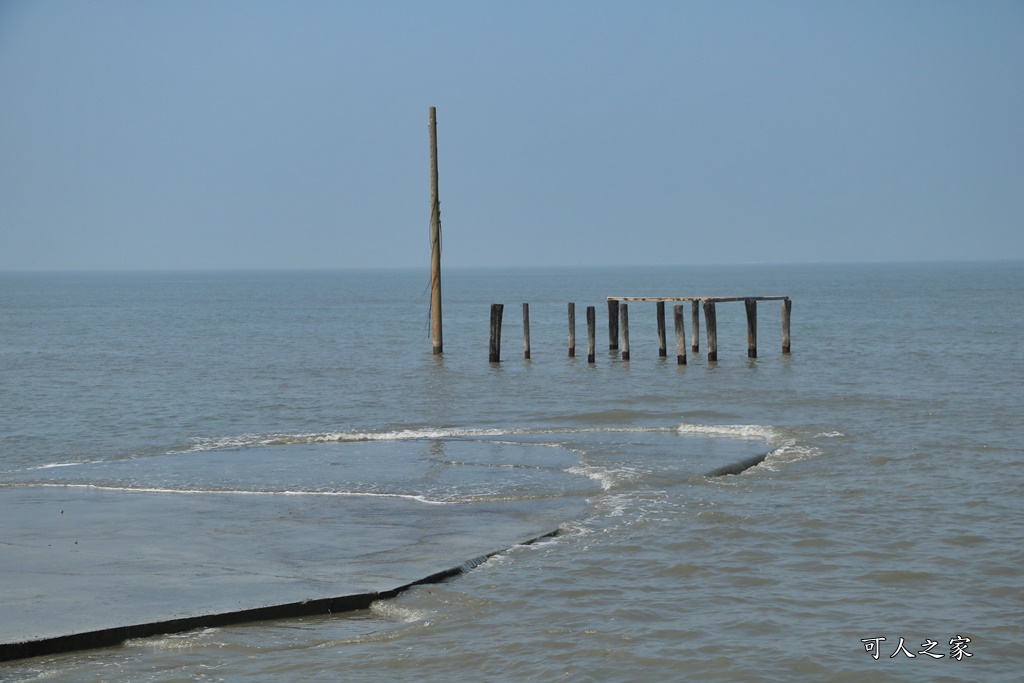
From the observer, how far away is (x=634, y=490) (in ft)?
41.2

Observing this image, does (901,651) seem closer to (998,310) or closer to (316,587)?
(316,587)

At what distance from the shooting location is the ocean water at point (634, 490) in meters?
7.33

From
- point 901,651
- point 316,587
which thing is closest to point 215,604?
point 316,587

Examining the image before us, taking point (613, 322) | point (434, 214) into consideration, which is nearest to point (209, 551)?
point (434, 214)

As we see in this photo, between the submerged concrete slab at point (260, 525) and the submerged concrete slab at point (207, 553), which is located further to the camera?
the submerged concrete slab at point (260, 525)

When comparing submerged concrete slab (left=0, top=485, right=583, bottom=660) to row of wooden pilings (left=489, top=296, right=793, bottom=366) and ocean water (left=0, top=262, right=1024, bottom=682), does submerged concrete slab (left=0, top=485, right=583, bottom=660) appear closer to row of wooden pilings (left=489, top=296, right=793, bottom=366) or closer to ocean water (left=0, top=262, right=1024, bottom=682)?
ocean water (left=0, top=262, right=1024, bottom=682)

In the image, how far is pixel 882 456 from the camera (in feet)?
48.8

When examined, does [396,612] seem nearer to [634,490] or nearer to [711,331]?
[634,490]

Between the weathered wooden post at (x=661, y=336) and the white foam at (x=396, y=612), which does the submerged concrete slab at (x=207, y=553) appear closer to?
the white foam at (x=396, y=612)

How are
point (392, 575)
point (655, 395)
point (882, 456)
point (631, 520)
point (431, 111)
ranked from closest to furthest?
A: point (392, 575) → point (631, 520) → point (882, 456) → point (655, 395) → point (431, 111)

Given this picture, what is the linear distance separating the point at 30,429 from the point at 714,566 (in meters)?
13.6

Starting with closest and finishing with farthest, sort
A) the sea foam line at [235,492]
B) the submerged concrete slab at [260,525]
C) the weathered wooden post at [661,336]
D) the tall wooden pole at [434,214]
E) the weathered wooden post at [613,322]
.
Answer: the submerged concrete slab at [260,525]
the sea foam line at [235,492]
the tall wooden pole at [434,214]
the weathered wooden post at [661,336]
the weathered wooden post at [613,322]

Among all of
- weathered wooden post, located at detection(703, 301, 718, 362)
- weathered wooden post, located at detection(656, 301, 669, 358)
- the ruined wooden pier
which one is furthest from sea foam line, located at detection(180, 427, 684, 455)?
weathered wooden post, located at detection(656, 301, 669, 358)

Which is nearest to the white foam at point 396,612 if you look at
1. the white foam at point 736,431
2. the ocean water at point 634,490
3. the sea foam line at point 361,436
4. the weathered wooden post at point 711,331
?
the ocean water at point 634,490
